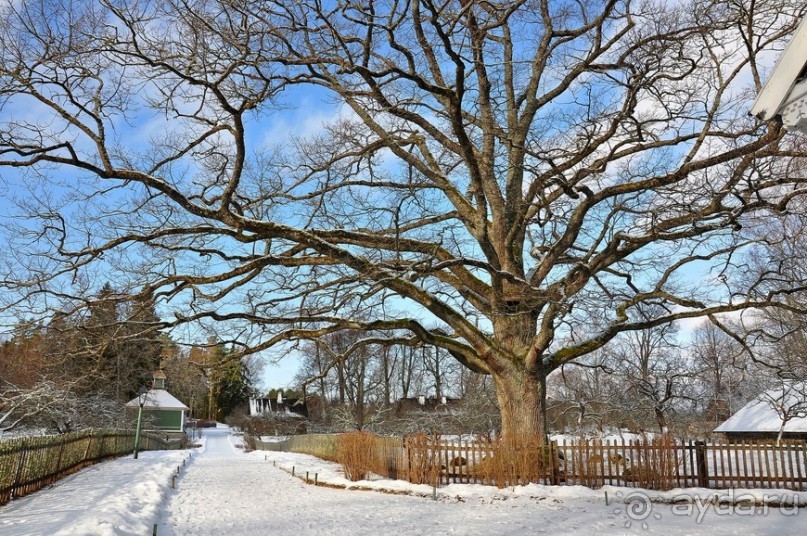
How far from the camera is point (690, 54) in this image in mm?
12859

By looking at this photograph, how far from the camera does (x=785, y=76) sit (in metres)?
4.32

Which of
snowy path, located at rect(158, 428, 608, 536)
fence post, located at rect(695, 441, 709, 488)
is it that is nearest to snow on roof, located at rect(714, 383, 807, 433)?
fence post, located at rect(695, 441, 709, 488)

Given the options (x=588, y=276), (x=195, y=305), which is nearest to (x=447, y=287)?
(x=588, y=276)

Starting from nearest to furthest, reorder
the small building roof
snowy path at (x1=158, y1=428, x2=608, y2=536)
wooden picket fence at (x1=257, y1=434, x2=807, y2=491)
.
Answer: the small building roof, snowy path at (x1=158, y1=428, x2=608, y2=536), wooden picket fence at (x1=257, y1=434, x2=807, y2=491)

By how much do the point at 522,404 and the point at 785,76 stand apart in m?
11.1

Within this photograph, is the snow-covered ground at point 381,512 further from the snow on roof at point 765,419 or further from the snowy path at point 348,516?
the snow on roof at point 765,419

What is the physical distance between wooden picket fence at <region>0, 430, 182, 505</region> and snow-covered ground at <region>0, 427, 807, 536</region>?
1.34ft

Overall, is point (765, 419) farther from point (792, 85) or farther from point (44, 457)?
point (792, 85)

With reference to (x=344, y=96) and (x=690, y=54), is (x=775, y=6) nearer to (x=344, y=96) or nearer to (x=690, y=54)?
(x=690, y=54)

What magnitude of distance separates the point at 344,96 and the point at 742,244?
9.69 m

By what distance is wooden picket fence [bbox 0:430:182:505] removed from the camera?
39.5 ft

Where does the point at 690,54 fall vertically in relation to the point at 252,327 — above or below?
above

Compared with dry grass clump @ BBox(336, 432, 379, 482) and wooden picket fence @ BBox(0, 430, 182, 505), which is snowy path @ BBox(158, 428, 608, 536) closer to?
dry grass clump @ BBox(336, 432, 379, 482)

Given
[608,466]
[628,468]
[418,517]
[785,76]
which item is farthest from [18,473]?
[785,76]
